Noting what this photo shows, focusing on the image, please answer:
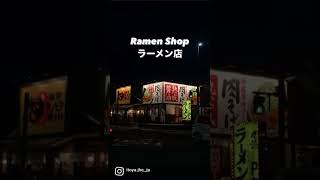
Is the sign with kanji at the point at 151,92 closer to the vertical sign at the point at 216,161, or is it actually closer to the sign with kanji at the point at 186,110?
the sign with kanji at the point at 186,110

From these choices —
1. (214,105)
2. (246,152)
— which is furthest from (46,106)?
(246,152)

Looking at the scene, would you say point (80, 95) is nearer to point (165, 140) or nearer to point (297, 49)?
point (165, 140)

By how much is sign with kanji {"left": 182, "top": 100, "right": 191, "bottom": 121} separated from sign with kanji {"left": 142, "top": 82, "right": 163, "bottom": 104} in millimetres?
331

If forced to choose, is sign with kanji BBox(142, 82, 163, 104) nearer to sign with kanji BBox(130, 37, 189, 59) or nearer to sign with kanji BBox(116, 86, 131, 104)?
sign with kanji BBox(116, 86, 131, 104)

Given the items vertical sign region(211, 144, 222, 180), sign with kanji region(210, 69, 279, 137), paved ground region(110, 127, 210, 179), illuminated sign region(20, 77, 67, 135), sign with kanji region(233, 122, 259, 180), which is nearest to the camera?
paved ground region(110, 127, 210, 179)

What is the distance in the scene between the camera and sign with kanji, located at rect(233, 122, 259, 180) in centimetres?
561

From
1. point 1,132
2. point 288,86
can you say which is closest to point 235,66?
point 288,86

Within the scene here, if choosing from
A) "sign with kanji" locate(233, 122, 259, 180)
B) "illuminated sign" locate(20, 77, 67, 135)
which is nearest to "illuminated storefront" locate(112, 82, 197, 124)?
"sign with kanji" locate(233, 122, 259, 180)

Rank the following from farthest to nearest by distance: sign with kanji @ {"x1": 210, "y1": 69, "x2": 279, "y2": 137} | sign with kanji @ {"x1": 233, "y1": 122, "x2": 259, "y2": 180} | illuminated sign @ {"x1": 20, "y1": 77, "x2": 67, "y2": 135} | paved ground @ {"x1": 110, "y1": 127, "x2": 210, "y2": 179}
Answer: sign with kanji @ {"x1": 210, "y1": 69, "x2": 279, "y2": 137}, illuminated sign @ {"x1": 20, "y1": 77, "x2": 67, "y2": 135}, sign with kanji @ {"x1": 233, "y1": 122, "x2": 259, "y2": 180}, paved ground @ {"x1": 110, "y1": 127, "x2": 210, "y2": 179}

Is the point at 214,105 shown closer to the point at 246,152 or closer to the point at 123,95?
the point at 246,152

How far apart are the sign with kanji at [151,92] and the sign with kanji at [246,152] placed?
1.54 meters

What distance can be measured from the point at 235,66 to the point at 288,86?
1099 millimetres

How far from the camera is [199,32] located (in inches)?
→ 191

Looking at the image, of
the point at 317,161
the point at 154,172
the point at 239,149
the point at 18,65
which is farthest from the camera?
the point at 317,161
